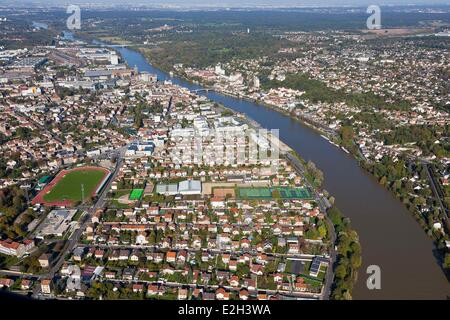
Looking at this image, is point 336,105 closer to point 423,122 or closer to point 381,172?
point 423,122

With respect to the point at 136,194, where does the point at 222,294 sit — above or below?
below

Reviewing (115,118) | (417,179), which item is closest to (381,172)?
(417,179)

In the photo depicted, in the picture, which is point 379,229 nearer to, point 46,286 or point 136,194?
point 136,194

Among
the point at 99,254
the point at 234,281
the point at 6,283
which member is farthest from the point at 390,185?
the point at 6,283

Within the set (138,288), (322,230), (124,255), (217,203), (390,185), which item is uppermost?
(390,185)

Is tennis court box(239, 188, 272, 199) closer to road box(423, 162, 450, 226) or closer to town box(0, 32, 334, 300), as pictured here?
town box(0, 32, 334, 300)

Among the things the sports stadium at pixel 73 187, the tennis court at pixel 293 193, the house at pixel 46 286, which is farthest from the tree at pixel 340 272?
the sports stadium at pixel 73 187

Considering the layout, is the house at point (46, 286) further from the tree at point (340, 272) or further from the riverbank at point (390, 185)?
the riverbank at point (390, 185)
